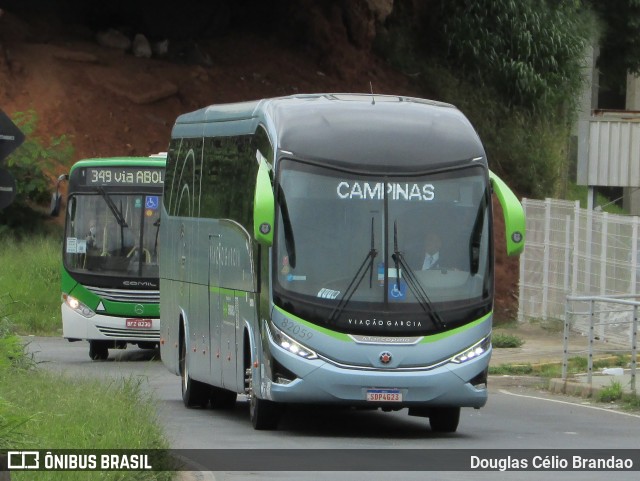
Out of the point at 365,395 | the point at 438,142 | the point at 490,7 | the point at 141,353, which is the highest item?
the point at 490,7

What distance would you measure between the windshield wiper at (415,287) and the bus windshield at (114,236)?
12.2m

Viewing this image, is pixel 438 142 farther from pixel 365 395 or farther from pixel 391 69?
pixel 391 69

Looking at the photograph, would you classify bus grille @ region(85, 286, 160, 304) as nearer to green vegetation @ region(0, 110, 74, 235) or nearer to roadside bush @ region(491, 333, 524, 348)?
roadside bush @ region(491, 333, 524, 348)

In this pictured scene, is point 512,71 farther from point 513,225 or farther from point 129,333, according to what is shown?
point 513,225

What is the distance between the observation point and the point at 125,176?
27.6 meters

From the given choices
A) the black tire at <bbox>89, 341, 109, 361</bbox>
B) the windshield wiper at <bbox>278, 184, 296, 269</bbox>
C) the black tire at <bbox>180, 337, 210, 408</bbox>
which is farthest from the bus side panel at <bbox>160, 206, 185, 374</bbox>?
the black tire at <bbox>89, 341, 109, 361</bbox>

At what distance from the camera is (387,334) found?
15484 millimetres

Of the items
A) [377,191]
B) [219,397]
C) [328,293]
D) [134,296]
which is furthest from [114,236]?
[328,293]

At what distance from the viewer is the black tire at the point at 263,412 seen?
1625 cm

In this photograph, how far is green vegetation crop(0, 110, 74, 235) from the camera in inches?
1460

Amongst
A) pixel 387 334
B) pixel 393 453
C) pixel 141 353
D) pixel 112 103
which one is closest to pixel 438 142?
pixel 387 334

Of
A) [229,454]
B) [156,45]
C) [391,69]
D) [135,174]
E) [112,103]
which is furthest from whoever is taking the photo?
[391,69]

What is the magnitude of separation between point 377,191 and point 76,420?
4.45 m

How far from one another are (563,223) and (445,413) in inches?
635
